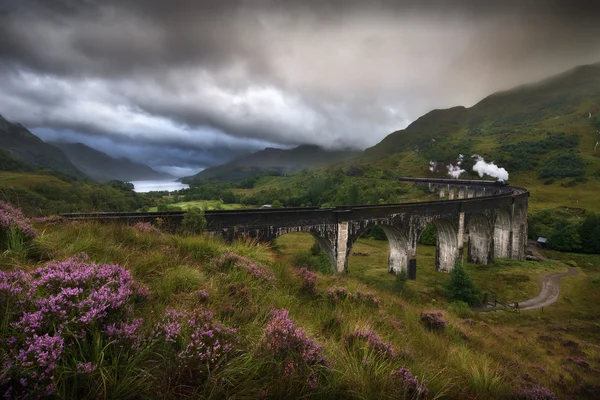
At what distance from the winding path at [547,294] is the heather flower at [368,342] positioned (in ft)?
104

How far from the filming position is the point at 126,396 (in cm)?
209

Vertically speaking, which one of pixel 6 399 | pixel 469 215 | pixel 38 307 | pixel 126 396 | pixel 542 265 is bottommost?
pixel 542 265

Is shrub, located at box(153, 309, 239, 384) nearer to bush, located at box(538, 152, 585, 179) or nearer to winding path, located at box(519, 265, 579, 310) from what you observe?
winding path, located at box(519, 265, 579, 310)

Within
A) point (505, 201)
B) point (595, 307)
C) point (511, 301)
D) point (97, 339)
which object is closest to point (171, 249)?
point (97, 339)

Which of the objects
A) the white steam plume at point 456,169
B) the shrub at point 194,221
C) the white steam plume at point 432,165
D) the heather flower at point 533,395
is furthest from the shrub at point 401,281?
the white steam plume at point 432,165

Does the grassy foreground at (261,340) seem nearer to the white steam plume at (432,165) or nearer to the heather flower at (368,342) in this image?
the heather flower at (368,342)

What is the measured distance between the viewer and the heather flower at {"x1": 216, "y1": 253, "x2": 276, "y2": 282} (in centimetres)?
567

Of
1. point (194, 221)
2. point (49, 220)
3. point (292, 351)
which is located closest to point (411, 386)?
point (292, 351)

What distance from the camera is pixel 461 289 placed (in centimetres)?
2730

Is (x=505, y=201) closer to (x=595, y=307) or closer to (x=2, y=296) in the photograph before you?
(x=595, y=307)

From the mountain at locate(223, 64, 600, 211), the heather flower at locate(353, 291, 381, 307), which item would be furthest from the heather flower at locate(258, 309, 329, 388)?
the mountain at locate(223, 64, 600, 211)

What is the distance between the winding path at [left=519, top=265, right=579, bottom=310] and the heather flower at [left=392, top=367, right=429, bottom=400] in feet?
105

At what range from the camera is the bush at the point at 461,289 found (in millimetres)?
26984

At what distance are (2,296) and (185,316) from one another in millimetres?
1535
